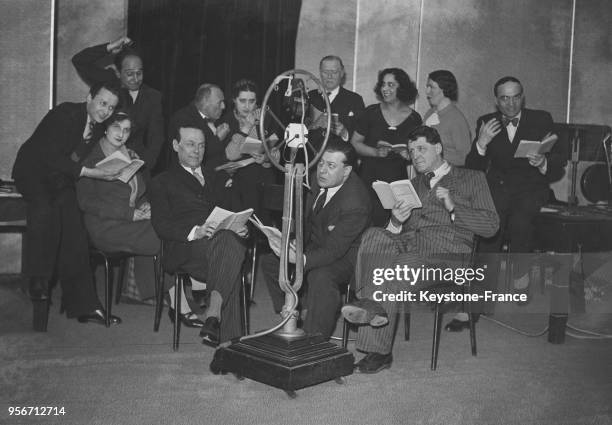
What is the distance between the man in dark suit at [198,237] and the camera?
3.52m

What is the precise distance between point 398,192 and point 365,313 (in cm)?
62

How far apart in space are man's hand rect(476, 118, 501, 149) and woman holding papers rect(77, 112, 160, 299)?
2107 millimetres

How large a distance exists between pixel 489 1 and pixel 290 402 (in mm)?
4591

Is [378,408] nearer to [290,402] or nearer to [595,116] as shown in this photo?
[290,402]

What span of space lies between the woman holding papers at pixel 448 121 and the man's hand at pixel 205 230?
5.92ft

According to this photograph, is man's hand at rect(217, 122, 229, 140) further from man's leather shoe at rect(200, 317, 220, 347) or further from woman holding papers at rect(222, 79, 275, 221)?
man's leather shoe at rect(200, 317, 220, 347)

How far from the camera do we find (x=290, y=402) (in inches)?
112

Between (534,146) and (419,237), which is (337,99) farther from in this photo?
(419,237)

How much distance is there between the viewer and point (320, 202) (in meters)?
3.73

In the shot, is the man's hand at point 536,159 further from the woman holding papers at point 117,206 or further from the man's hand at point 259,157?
the woman holding papers at point 117,206

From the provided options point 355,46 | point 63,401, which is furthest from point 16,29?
point 63,401

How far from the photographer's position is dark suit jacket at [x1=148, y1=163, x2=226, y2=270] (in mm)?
3689

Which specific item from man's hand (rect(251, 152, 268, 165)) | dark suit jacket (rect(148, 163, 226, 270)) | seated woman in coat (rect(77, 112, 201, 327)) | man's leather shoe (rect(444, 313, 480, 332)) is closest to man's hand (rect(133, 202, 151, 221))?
seated woman in coat (rect(77, 112, 201, 327))

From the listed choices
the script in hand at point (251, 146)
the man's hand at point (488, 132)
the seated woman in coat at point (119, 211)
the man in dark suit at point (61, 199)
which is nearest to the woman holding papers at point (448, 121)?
the man's hand at point (488, 132)
